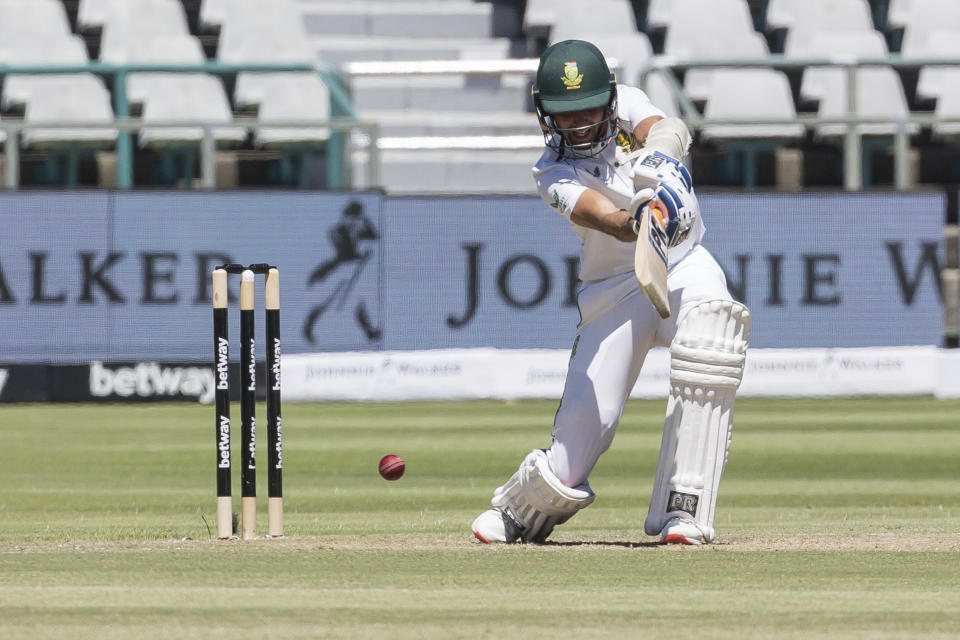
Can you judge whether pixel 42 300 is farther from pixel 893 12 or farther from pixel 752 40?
pixel 893 12

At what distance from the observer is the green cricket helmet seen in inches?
235

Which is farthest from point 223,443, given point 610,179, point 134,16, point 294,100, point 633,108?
point 134,16

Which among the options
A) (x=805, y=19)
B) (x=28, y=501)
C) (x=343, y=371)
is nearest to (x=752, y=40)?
(x=805, y=19)

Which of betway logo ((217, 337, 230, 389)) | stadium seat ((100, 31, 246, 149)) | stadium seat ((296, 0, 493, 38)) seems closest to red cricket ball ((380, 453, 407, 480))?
betway logo ((217, 337, 230, 389))

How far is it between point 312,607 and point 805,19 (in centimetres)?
1813

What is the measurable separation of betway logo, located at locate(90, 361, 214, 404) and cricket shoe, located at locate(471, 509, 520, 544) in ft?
35.4

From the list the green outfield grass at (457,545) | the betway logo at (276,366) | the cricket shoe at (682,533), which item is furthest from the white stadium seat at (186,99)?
the cricket shoe at (682,533)

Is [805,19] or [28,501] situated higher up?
[805,19]

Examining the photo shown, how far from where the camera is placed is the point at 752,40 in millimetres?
21109

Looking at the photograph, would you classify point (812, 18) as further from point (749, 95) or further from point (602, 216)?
point (602, 216)

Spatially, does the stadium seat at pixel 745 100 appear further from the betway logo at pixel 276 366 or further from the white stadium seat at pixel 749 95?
the betway logo at pixel 276 366

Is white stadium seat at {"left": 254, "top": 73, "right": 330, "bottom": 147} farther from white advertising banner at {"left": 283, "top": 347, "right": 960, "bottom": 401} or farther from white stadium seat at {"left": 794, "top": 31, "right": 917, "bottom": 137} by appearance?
white stadium seat at {"left": 794, "top": 31, "right": 917, "bottom": 137}

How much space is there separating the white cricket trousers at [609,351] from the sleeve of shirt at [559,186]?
1.24 feet

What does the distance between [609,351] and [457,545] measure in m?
0.87
